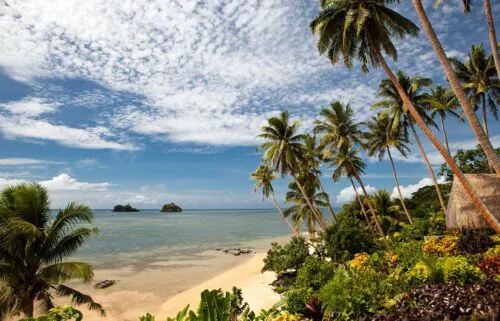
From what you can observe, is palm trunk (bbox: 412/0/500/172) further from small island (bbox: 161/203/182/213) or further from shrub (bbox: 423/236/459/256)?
small island (bbox: 161/203/182/213)

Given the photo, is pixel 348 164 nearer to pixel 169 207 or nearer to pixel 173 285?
pixel 173 285

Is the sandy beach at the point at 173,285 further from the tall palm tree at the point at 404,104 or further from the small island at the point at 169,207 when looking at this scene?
the small island at the point at 169,207

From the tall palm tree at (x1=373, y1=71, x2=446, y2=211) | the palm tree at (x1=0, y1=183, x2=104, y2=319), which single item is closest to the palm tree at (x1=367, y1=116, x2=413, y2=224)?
the tall palm tree at (x1=373, y1=71, x2=446, y2=211)

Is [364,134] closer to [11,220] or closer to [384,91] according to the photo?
[384,91]

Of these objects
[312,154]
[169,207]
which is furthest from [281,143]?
[169,207]

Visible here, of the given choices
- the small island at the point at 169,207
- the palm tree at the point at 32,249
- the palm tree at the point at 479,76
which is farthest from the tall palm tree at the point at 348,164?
the small island at the point at 169,207

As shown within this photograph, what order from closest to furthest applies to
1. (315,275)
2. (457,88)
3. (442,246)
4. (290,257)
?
1. (457,88)
2. (315,275)
3. (442,246)
4. (290,257)

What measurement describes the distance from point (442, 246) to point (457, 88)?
20.4ft

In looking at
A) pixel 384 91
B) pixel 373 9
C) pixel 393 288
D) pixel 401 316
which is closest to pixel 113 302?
pixel 393 288

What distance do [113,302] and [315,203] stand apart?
63.9ft

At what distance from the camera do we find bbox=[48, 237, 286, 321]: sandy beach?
48.6 ft

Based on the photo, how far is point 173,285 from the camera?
20.2m

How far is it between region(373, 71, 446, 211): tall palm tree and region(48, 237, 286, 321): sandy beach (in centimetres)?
1425

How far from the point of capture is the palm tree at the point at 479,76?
22.9m
